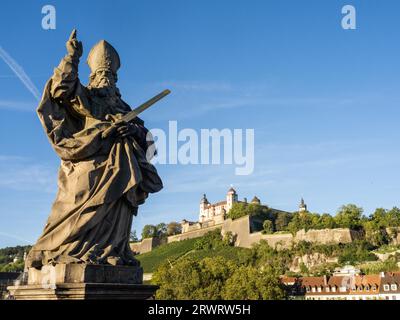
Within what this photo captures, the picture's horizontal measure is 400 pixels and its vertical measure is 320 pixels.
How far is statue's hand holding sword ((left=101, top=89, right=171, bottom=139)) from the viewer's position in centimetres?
759

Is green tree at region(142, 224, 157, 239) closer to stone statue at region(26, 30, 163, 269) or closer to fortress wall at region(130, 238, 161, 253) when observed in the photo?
fortress wall at region(130, 238, 161, 253)

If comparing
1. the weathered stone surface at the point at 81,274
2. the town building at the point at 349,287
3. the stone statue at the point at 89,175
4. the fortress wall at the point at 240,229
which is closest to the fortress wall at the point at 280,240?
the fortress wall at the point at 240,229

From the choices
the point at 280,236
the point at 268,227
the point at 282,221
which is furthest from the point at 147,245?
the point at 280,236

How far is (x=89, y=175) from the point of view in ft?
24.3

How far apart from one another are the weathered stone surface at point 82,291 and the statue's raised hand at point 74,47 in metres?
3.47

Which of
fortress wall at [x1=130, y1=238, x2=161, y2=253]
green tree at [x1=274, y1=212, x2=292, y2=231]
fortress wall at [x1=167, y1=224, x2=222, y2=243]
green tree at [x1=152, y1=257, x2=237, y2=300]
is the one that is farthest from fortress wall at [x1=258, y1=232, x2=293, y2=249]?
green tree at [x1=152, y1=257, x2=237, y2=300]

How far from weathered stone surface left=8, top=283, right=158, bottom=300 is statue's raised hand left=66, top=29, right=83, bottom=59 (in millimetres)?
3466

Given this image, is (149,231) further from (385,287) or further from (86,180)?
(86,180)

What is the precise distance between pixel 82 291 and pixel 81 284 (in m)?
0.09

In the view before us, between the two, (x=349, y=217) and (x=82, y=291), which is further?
(x=349, y=217)

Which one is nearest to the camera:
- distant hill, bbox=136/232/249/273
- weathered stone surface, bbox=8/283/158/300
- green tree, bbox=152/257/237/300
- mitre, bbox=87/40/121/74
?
weathered stone surface, bbox=8/283/158/300

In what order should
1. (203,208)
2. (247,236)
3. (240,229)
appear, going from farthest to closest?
(203,208), (240,229), (247,236)
